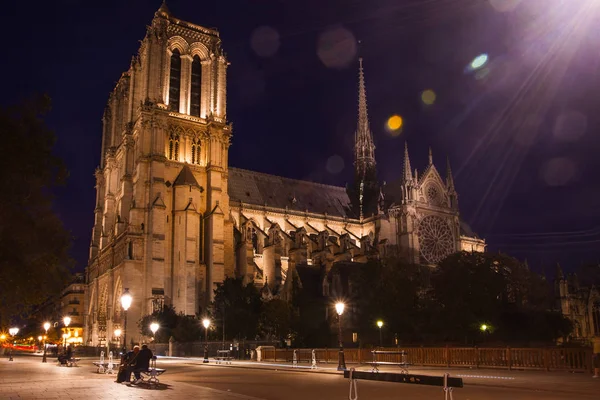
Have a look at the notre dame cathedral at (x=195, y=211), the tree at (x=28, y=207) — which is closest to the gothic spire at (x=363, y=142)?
the notre dame cathedral at (x=195, y=211)

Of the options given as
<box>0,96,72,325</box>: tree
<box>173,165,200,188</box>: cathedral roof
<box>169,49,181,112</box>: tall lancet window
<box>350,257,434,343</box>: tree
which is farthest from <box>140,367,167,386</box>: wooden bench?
<box>169,49,181,112</box>: tall lancet window

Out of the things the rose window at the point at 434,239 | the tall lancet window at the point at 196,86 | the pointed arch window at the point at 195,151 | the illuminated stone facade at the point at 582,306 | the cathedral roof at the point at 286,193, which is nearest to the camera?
the pointed arch window at the point at 195,151

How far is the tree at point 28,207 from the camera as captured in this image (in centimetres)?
1805

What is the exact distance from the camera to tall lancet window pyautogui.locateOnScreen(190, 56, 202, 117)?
6656 centimetres

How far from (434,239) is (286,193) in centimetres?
2083

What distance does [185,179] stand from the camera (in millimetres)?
59750

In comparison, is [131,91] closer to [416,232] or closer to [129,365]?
[416,232]

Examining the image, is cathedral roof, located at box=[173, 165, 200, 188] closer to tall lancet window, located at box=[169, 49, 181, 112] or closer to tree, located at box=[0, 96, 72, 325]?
tall lancet window, located at box=[169, 49, 181, 112]

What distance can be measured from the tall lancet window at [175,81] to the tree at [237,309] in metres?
24.2

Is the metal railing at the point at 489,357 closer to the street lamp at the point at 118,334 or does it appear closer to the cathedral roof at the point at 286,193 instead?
the street lamp at the point at 118,334

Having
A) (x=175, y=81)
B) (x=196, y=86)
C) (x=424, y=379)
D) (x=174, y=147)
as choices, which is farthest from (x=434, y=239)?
(x=424, y=379)

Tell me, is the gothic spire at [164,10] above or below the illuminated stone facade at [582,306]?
above

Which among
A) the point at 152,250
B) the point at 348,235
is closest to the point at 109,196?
the point at 152,250

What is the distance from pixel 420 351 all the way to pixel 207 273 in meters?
34.6
